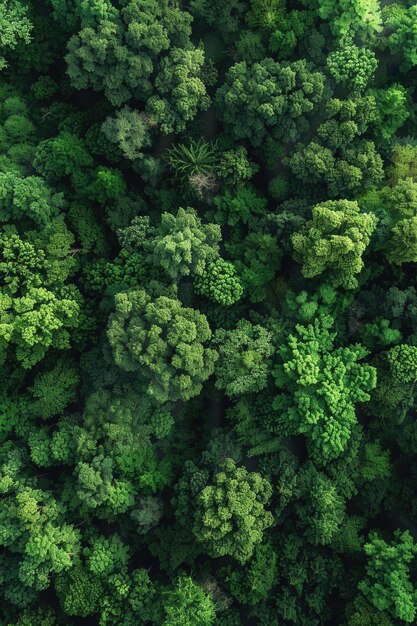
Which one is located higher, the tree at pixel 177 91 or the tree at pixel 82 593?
the tree at pixel 177 91

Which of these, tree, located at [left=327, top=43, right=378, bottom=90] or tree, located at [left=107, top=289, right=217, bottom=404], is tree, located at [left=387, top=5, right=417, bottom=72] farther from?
tree, located at [left=107, top=289, right=217, bottom=404]

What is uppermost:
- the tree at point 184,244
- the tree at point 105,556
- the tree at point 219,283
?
the tree at point 184,244

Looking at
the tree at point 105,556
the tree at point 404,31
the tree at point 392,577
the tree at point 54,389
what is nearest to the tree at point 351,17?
the tree at point 404,31

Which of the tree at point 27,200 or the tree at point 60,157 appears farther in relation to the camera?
the tree at point 60,157

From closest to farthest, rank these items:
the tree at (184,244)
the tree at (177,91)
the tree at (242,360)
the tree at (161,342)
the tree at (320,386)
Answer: the tree at (161,342), the tree at (184,244), the tree at (320,386), the tree at (242,360), the tree at (177,91)

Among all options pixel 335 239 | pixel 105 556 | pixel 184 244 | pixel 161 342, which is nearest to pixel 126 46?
pixel 184 244

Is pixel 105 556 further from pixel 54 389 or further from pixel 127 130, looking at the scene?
pixel 127 130

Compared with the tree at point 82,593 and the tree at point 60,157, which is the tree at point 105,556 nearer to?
the tree at point 82,593
